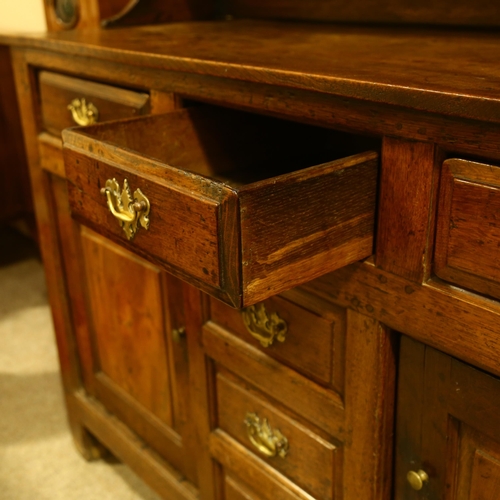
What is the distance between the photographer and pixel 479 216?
54 cm

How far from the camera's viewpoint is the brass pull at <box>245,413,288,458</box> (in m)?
0.84

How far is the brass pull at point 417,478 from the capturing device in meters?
0.69

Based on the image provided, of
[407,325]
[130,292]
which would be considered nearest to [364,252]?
[407,325]

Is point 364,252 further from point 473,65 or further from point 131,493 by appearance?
point 131,493

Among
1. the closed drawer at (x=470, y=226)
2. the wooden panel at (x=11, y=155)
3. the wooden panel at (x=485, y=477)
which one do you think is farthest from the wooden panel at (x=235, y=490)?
the wooden panel at (x=11, y=155)

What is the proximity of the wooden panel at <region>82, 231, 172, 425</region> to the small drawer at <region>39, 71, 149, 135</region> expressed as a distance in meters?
0.21

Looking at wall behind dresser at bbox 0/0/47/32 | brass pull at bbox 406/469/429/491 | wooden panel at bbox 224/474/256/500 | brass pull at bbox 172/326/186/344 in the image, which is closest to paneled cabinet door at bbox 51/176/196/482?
brass pull at bbox 172/326/186/344

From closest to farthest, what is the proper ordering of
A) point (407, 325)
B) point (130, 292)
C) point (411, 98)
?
point (411, 98) → point (407, 325) → point (130, 292)

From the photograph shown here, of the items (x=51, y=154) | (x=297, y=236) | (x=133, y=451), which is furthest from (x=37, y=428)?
(x=297, y=236)

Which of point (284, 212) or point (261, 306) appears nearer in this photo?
point (284, 212)

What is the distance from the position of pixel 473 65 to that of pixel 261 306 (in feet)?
1.19

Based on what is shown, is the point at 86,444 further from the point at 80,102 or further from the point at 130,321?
the point at 80,102

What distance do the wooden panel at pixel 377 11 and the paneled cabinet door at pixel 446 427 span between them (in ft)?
1.77

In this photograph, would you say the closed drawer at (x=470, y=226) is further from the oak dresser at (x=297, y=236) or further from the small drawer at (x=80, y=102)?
the small drawer at (x=80, y=102)
